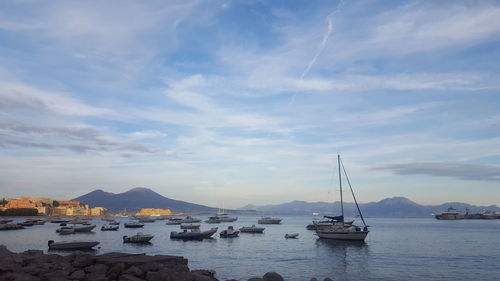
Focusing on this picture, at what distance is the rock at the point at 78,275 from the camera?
18172 mm

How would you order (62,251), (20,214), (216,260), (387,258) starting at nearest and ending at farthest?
(216,260)
(387,258)
(62,251)
(20,214)

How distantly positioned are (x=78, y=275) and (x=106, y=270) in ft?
5.04

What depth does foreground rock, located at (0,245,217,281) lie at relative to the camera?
57.3ft

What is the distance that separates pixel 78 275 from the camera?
61.1ft

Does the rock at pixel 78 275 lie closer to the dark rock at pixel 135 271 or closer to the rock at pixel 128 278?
the dark rock at pixel 135 271

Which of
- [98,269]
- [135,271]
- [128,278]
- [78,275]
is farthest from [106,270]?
[128,278]

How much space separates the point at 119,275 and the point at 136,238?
43.6 meters

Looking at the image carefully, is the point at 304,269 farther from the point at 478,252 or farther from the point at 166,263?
the point at 478,252

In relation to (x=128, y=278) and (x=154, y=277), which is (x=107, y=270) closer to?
(x=128, y=278)

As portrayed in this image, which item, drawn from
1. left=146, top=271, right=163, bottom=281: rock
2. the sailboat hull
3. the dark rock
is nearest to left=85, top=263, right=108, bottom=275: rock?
the dark rock

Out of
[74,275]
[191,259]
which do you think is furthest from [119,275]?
[191,259]

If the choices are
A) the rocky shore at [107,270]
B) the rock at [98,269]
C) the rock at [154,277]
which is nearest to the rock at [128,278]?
the rocky shore at [107,270]

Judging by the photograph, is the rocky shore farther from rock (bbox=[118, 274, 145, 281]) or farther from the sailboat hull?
the sailboat hull

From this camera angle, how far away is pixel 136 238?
2376 inches
